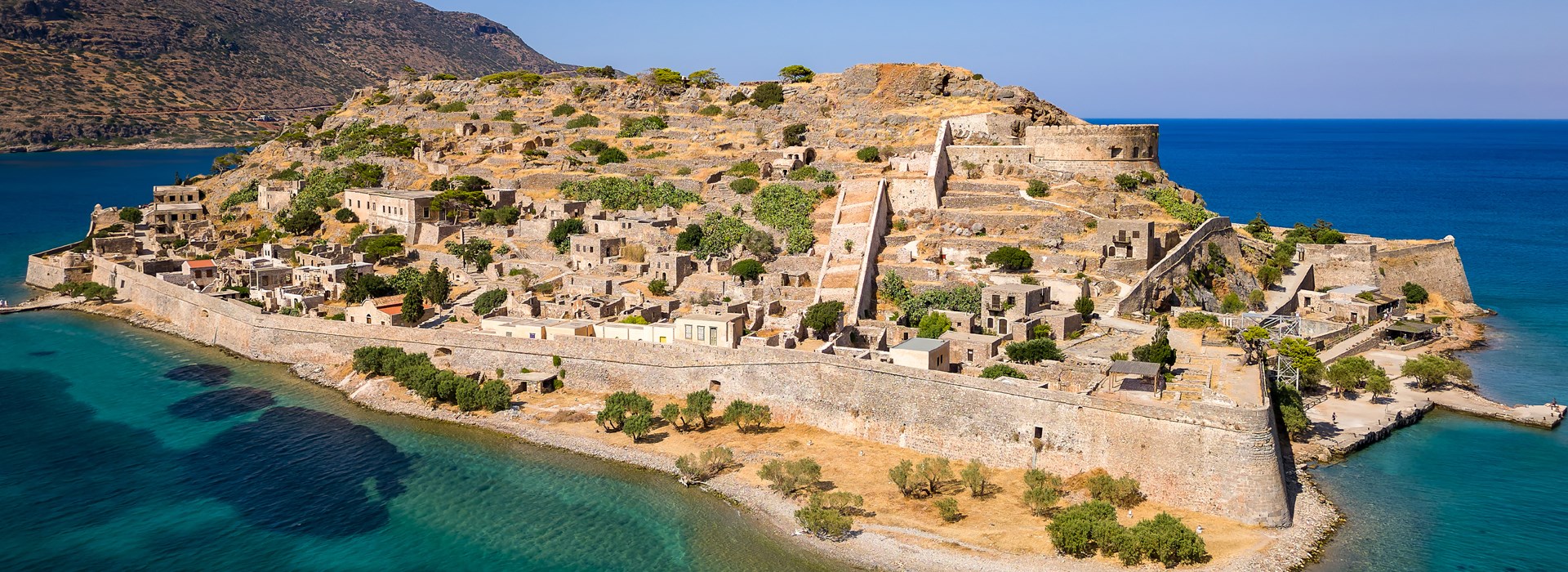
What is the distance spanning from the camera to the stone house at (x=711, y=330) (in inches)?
1316

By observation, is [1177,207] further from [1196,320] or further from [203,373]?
[203,373]

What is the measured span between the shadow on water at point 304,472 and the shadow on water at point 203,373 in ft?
16.4

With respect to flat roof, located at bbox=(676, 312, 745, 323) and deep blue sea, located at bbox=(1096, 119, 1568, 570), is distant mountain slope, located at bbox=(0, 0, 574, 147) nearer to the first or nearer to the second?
deep blue sea, located at bbox=(1096, 119, 1568, 570)

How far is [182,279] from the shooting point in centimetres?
4831

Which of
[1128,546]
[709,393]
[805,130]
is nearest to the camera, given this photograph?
[1128,546]

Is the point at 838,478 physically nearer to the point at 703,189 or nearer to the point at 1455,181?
the point at 703,189

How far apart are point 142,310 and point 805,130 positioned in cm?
3088

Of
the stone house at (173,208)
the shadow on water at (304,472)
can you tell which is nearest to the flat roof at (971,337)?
the shadow on water at (304,472)

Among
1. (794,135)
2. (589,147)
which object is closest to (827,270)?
(794,135)

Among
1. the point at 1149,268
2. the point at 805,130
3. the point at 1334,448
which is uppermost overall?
the point at 805,130

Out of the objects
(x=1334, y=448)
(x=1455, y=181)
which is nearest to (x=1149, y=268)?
(x=1334, y=448)

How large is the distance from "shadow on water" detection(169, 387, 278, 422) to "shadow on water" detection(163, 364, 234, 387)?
136 cm

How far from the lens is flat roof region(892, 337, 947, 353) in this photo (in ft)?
99.7

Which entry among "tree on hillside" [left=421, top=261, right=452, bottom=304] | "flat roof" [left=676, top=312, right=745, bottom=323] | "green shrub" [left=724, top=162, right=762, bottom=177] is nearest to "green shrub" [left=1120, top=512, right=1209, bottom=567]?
"flat roof" [left=676, top=312, right=745, bottom=323]
